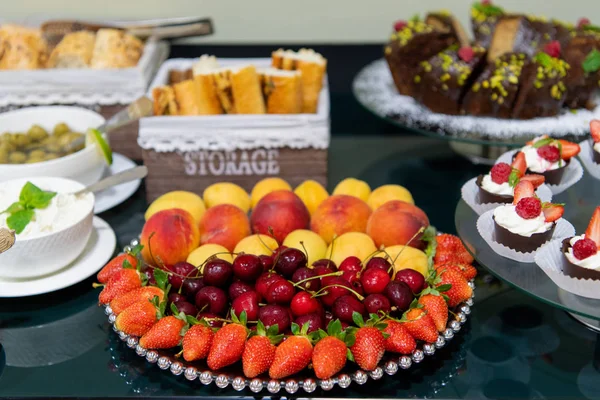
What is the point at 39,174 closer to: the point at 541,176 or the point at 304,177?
the point at 304,177

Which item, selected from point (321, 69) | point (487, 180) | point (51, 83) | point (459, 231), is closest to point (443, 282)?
point (459, 231)

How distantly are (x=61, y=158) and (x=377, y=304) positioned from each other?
773 millimetres

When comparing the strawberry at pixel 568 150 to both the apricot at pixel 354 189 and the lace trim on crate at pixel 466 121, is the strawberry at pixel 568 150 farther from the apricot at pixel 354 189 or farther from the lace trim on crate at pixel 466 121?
the apricot at pixel 354 189

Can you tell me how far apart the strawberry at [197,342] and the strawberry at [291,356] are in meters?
0.10

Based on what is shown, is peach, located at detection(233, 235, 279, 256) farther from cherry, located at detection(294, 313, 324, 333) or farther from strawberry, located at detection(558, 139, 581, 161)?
strawberry, located at detection(558, 139, 581, 161)

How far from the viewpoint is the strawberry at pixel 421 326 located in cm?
104

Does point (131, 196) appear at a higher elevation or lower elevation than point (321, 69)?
lower

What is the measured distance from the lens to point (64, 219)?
4.21ft

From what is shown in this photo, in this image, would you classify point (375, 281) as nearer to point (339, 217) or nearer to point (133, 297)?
point (339, 217)

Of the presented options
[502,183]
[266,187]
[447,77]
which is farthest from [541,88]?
[266,187]

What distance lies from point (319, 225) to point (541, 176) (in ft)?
1.38

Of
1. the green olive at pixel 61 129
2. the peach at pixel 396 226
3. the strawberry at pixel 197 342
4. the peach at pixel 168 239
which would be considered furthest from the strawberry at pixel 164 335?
the green olive at pixel 61 129

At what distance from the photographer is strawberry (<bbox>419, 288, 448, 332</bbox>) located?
41.9 inches

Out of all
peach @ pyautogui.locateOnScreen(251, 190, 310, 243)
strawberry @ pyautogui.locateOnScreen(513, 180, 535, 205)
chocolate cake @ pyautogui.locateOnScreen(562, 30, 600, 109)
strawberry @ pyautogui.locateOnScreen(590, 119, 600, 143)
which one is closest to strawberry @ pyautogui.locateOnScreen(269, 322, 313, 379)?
peach @ pyautogui.locateOnScreen(251, 190, 310, 243)
